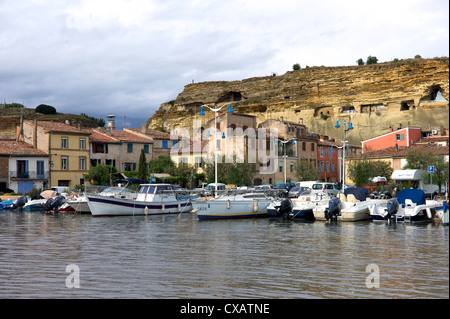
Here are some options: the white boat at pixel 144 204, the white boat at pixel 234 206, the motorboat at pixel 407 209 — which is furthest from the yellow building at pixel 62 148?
the motorboat at pixel 407 209

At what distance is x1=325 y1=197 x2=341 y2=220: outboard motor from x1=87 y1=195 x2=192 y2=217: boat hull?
502 inches

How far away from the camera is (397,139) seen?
2692 inches

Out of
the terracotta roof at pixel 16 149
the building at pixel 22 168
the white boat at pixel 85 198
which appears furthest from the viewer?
the terracotta roof at pixel 16 149

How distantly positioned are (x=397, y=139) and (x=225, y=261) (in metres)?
56.6

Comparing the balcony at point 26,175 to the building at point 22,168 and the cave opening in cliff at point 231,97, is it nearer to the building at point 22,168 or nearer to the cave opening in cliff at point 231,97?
the building at point 22,168

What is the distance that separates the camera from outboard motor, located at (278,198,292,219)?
34.1m

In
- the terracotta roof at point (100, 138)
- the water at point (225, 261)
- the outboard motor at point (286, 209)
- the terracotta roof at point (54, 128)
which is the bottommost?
the water at point (225, 261)

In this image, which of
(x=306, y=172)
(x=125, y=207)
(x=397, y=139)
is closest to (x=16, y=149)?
(x=125, y=207)

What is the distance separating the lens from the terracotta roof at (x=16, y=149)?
57.5m

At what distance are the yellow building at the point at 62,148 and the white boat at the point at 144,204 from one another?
23820 millimetres

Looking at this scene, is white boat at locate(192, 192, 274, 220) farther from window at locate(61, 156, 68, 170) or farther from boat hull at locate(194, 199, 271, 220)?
window at locate(61, 156, 68, 170)

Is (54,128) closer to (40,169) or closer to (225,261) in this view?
(40,169)
